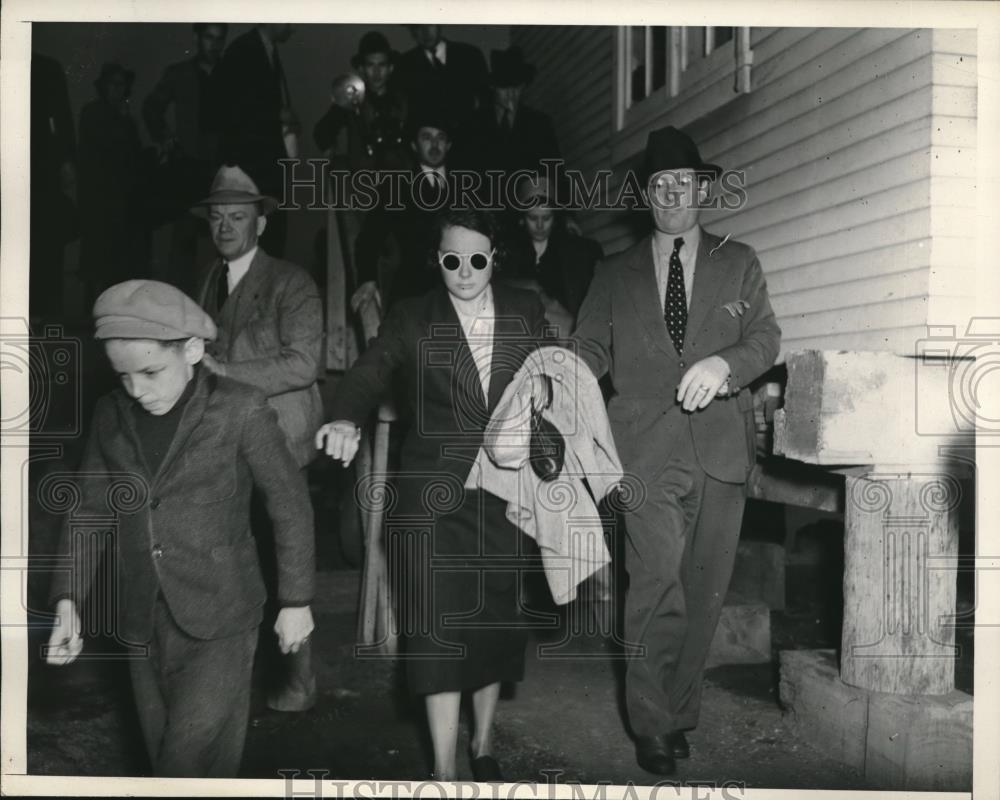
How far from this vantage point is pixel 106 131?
531 centimetres

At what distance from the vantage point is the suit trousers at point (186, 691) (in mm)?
4020

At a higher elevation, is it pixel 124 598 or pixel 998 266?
pixel 998 266

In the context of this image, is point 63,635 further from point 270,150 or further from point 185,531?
point 270,150

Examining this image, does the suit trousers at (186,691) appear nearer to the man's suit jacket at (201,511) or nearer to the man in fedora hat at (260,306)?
the man's suit jacket at (201,511)

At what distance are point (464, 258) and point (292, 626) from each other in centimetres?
175

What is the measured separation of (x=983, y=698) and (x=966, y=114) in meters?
2.62

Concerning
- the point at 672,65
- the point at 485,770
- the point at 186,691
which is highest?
the point at 672,65

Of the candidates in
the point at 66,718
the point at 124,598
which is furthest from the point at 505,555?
the point at 66,718

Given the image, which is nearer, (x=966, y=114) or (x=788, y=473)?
(x=966, y=114)

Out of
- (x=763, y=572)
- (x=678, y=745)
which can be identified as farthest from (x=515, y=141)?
(x=763, y=572)

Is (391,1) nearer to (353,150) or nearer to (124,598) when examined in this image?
(353,150)

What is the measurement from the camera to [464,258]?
15.2ft

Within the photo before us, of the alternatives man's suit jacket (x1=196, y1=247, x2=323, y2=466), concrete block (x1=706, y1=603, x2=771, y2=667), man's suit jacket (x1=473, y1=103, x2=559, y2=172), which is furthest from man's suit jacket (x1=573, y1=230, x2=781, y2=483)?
concrete block (x1=706, y1=603, x2=771, y2=667)

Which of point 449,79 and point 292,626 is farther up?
point 449,79
